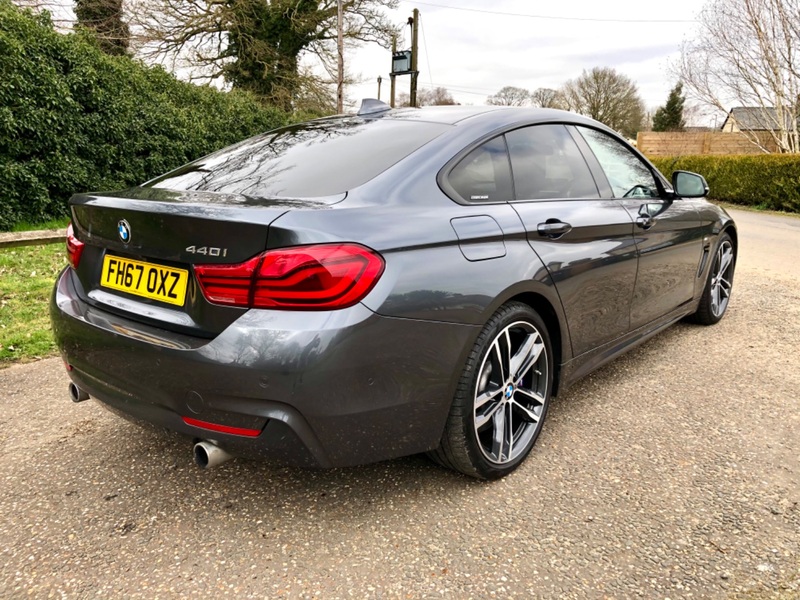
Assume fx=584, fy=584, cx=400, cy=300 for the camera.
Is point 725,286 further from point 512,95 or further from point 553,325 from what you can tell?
point 512,95

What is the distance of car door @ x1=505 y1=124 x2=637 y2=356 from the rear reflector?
132cm

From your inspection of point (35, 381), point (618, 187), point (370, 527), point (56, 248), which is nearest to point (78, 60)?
point (56, 248)

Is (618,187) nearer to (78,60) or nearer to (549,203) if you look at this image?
(549,203)

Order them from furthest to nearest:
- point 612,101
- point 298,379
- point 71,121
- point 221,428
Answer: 1. point 612,101
2. point 71,121
3. point 221,428
4. point 298,379

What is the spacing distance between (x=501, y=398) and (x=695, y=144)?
25.3 metres

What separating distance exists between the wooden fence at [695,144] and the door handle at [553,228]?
938 inches

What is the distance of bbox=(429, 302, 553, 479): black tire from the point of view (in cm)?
213

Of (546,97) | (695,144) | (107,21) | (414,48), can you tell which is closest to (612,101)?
(546,97)

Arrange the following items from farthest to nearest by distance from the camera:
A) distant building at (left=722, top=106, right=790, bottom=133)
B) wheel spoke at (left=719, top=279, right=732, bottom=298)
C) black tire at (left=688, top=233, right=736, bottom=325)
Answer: distant building at (left=722, top=106, right=790, bottom=133) < wheel spoke at (left=719, top=279, right=732, bottom=298) < black tire at (left=688, top=233, right=736, bottom=325)

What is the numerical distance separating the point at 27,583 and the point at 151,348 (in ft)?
2.54

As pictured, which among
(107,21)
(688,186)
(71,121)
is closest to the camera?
(688,186)

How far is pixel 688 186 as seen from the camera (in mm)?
3656

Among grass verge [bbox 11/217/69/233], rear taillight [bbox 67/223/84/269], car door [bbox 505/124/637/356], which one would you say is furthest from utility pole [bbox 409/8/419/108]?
rear taillight [bbox 67/223/84/269]

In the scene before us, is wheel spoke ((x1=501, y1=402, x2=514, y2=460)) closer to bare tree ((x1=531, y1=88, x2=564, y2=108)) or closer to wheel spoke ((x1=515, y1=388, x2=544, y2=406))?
wheel spoke ((x1=515, y1=388, x2=544, y2=406))
